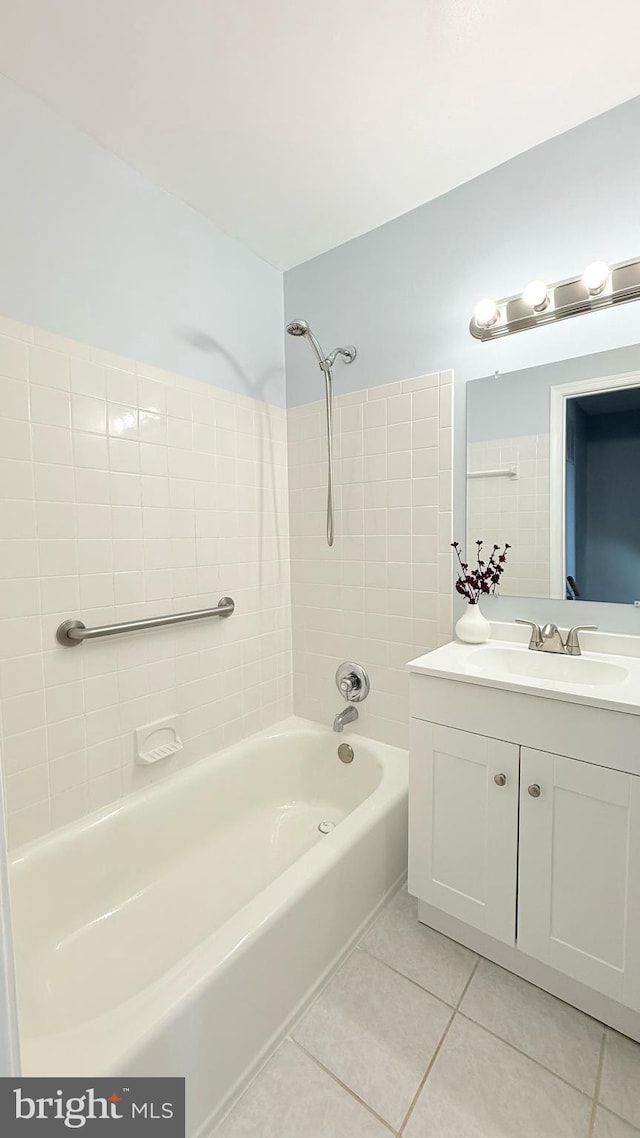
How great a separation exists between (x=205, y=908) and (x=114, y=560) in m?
1.13

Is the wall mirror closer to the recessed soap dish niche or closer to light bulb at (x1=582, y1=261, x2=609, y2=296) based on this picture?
light bulb at (x1=582, y1=261, x2=609, y2=296)

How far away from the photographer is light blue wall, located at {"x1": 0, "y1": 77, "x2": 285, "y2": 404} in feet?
4.20

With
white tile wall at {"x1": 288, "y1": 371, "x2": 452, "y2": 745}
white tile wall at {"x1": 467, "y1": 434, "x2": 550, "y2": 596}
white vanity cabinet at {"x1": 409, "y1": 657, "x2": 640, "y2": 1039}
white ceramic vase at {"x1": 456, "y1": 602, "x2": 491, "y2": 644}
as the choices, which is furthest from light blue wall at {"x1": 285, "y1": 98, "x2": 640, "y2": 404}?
white vanity cabinet at {"x1": 409, "y1": 657, "x2": 640, "y2": 1039}

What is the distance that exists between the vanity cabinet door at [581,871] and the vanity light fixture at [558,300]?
1.27 metres

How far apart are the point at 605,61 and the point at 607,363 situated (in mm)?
731

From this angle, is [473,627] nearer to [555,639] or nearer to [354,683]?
[555,639]

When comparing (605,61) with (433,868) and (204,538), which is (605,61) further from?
(433,868)

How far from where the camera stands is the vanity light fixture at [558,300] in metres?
1.33

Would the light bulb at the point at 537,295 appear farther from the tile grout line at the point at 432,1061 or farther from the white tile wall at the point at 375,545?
the tile grout line at the point at 432,1061

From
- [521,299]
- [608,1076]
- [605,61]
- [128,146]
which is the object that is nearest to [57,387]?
[128,146]

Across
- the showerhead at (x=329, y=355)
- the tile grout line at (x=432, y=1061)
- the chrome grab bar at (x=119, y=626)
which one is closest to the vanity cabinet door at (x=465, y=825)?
the tile grout line at (x=432, y=1061)

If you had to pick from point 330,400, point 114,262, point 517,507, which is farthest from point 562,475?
point 114,262

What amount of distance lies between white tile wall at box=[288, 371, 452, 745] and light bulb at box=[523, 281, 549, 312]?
34 centimetres

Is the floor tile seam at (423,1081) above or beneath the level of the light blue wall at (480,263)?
beneath
